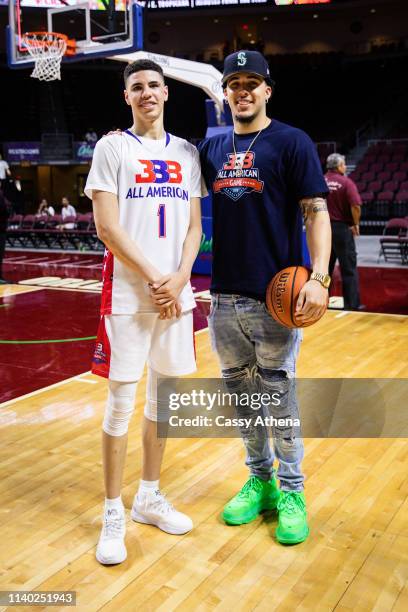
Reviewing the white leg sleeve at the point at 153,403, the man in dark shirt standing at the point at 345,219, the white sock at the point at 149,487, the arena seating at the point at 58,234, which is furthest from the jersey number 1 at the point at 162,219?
the arena seating at the point at 58,234

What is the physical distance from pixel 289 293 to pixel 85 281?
7.16 metres

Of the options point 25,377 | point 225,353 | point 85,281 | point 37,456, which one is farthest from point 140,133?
point 85,281

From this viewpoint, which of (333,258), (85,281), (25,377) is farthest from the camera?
(85,281)

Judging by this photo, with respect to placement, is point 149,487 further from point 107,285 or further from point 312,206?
point 312,206

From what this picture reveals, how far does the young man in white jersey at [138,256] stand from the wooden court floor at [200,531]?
7.1 inches

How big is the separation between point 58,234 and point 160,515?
12.1 m

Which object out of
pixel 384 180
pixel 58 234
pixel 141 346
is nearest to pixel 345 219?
pixel 141 346

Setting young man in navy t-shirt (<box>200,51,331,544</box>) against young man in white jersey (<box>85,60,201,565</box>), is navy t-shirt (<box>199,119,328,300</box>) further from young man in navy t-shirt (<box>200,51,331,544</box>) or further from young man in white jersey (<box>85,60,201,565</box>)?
young man in white jersey (<box>85,60,201,565</box>)

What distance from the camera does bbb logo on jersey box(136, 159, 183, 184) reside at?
224 centimetres

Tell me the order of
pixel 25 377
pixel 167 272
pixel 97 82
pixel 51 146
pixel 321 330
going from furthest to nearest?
pixel 97 82 < pixel 51 146 < pixel 321 330 < pixel 25 377 < pixel 167 272

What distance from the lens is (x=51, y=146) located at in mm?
19562

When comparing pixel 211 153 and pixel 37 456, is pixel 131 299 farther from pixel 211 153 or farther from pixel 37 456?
pixel 37 456

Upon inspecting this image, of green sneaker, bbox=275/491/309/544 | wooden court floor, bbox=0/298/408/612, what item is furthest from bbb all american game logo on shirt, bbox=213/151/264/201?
wooden court floor, bbox=0/298/408/612

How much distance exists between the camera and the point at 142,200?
7.38 feet
